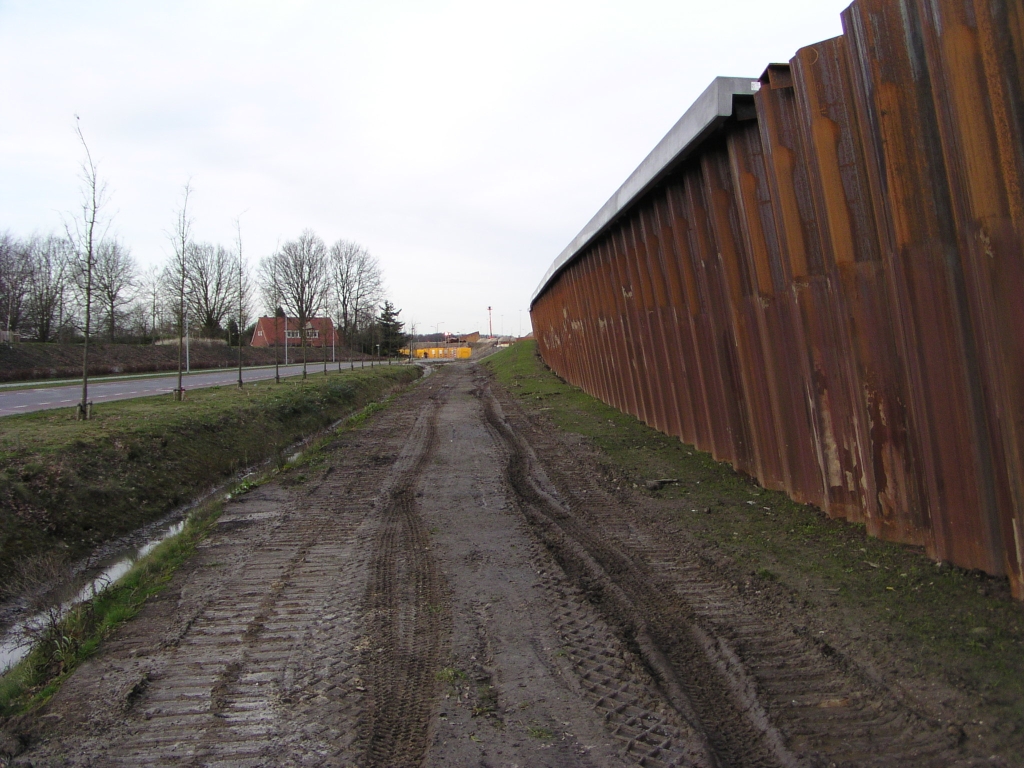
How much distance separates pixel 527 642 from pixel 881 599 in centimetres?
232

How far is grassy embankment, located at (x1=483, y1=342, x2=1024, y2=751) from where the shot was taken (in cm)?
343

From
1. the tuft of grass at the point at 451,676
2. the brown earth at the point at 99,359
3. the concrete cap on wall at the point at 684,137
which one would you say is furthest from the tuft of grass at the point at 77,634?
the brown earth at the point at 99,359

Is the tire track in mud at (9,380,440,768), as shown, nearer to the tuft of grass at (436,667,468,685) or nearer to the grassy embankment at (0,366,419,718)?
the grassy embankment at (0,366,419,718)

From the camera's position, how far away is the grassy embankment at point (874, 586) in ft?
11.2

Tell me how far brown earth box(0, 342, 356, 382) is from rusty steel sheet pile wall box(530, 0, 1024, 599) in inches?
1185

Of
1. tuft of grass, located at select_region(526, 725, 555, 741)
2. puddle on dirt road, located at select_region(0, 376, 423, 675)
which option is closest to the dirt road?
tuft of grass, located at select_region(526, 725, 555, 741)

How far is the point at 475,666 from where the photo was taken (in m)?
3.91

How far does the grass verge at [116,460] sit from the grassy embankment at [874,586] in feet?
21.9

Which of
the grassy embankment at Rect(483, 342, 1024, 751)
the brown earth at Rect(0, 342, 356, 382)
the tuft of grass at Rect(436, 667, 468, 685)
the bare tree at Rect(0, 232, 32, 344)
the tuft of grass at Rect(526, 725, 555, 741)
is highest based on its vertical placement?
the bare tree at Rect(0, 232, 32, 344)

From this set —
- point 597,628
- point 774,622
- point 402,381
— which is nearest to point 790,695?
point 774,622

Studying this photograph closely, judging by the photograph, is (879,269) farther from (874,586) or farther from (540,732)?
(540,732)

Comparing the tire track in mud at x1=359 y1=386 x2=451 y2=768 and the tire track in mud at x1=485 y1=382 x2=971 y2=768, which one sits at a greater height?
the tire track in mud at x1=359 y1=386 x2=451 y2=768

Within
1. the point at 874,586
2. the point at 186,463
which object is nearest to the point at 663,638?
the point at 874,586

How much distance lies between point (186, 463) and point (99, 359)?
Answer: 3520 cm
